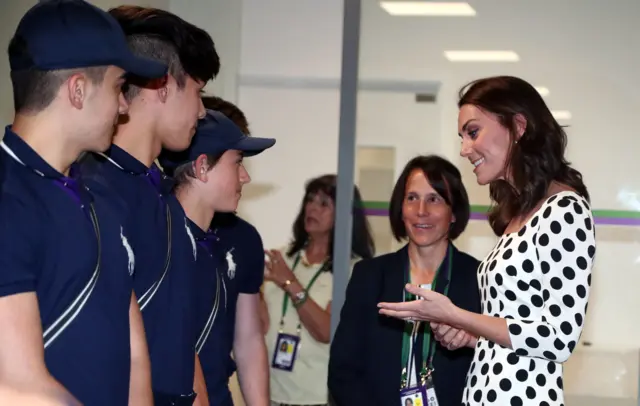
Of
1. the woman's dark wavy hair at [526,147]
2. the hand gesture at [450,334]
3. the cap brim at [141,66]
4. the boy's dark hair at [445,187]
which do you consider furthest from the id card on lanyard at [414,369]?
the cap brim at [141,66]

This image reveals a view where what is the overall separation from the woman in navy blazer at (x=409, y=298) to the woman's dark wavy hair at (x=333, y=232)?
0.60 metres

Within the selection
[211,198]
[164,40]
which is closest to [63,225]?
[164,40]

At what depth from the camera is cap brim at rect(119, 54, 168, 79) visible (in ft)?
6.43

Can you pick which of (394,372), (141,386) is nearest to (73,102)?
(141,386)

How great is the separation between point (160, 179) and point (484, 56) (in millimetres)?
2506

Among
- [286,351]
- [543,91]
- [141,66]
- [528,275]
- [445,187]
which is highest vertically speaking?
[543,91]

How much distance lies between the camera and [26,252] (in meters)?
1.71

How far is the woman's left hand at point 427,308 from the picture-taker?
2762 millimetres

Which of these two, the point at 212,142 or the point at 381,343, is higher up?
the point at 212,142

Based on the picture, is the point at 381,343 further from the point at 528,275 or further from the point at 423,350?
the point at 528,275

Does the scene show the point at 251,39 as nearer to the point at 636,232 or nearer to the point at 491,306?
the point at 636,232

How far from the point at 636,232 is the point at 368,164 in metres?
1.27

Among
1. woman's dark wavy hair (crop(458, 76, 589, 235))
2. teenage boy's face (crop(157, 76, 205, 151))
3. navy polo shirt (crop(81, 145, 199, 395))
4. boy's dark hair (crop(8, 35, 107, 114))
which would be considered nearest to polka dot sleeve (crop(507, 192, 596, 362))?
woman's dark wavy hair (crop(458, 76, 589, 235))

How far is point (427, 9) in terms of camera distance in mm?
4633
